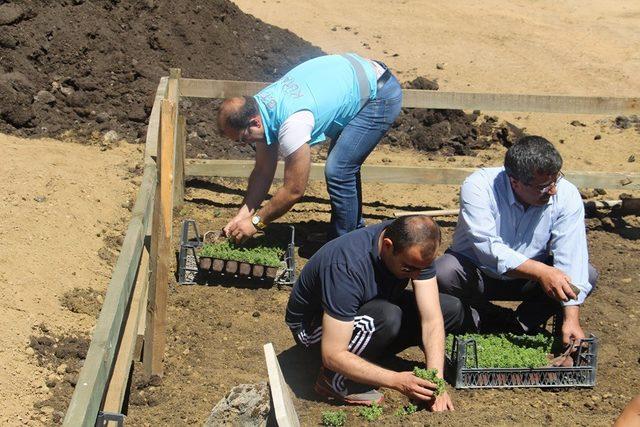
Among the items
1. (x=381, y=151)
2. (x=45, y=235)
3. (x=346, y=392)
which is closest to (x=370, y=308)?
(x=346, y=392)

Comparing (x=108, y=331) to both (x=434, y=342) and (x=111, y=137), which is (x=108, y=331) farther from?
(x=111, y=137)

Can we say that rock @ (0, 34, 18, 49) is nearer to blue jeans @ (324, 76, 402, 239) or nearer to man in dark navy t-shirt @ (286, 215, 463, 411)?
blue jeans @ (324, 76, 402, 239)

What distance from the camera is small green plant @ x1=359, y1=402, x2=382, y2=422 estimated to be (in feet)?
17.2

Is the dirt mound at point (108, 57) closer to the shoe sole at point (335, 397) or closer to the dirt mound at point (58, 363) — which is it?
the dirt mound at point (58, 363)

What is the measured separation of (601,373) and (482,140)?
4.54 m

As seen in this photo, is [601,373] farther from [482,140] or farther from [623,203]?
[482,140]

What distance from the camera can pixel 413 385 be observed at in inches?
198

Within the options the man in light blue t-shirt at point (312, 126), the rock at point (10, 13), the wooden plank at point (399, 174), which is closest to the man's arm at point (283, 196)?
the man in light blue t-shirt at point (312, 126)

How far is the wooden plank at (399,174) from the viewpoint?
27.8ft

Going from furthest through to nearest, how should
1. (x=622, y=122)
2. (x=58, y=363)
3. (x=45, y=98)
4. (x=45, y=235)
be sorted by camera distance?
(x=622, y=122), (x=45, y=98), (x=45, y=235), (x=58, y=363)

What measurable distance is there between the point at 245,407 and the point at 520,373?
1.75 meters

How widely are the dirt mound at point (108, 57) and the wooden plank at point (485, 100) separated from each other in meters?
1.53

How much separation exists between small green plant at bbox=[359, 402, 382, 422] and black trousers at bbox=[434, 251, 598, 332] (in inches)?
42.8

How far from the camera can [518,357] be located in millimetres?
5773
